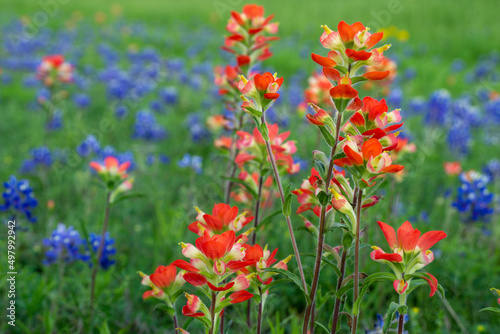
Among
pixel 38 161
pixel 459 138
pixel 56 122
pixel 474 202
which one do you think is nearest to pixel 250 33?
pixel 474 202

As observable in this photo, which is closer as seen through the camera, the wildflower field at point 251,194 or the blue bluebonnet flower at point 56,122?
the wildflower field at point 251,194

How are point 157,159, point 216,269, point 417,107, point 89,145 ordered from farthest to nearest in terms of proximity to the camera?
point 417,107
point 157,159
point 89,145
point 216,269

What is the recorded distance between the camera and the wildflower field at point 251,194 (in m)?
0.99

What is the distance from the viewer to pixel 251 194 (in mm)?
1728

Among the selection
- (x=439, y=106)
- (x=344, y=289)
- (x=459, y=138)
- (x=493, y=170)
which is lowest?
(x=344, y=289)

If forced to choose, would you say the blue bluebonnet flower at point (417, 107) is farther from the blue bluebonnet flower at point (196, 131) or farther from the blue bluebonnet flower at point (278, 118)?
the blue bluebonnet flower at point (196, 131)

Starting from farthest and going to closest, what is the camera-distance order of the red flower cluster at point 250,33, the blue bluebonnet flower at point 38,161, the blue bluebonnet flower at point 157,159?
the blue bluebonnet flower at point 157,159 → the blue bluebonnet flower at point 38,161 → the red flower cluster at point 250,33

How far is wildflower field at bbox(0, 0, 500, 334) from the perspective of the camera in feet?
3.26

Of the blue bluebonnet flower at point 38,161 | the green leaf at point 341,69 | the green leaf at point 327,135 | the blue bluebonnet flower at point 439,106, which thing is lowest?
the green leaf at point 327,135

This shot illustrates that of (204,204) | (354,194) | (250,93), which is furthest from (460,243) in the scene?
(250,93)

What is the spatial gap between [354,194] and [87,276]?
171 centimetres

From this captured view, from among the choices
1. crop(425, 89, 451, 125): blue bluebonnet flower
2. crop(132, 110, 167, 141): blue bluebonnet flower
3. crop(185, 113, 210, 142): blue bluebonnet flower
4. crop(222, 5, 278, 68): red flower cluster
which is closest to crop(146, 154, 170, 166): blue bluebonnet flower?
crop(132, 110, 167, 141): blue bluebonnet flower

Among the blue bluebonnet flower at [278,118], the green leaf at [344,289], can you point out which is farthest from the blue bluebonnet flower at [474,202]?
the blue bluebonnet flower at [278,118]

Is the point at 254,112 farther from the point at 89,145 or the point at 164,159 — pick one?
the point at 164,159
